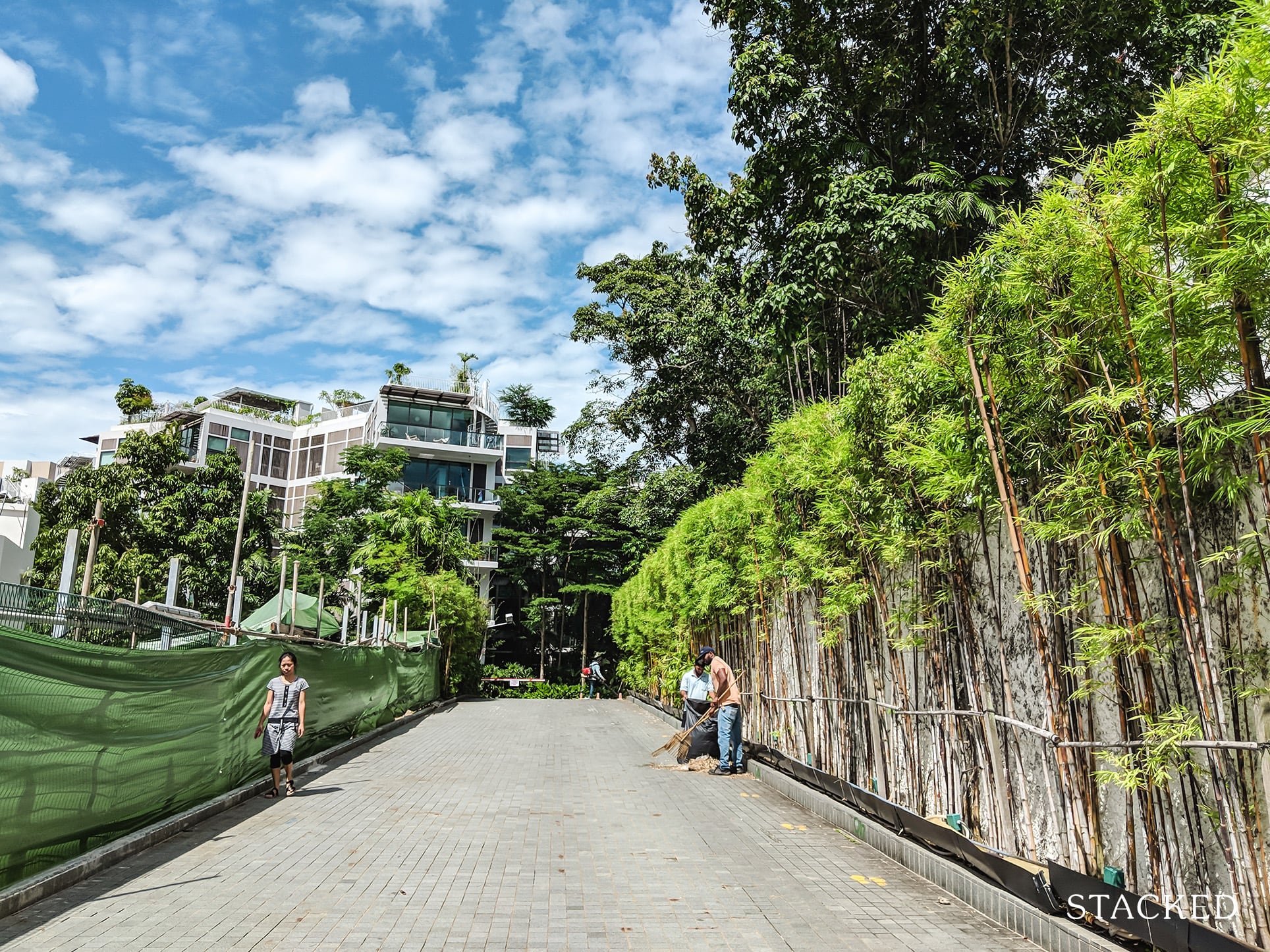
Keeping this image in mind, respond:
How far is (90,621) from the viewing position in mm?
6285

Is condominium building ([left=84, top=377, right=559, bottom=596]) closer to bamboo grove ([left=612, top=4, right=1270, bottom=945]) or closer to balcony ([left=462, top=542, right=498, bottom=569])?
balcony ([left=462, top=542, right=498, bottom=569])

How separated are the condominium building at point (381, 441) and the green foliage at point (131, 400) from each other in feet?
2.09

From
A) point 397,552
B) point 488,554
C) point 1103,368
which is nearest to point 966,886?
point 1103,368

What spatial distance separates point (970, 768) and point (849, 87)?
12.1 meters

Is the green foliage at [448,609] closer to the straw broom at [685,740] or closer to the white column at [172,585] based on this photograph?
the straw broom at [685,740]

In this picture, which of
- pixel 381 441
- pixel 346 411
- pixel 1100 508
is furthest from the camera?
pixel 346 411

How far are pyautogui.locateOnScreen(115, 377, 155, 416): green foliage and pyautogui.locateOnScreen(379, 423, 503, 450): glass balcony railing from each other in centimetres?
1578

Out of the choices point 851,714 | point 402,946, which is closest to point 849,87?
point 851,714

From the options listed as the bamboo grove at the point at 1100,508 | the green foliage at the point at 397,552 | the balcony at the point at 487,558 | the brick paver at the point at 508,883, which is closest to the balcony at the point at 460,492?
the balcony at the point at 487,558

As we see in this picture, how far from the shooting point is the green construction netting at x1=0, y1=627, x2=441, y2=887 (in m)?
5.01

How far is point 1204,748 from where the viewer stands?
12.0 ft

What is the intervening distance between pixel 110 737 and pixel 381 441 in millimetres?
36634

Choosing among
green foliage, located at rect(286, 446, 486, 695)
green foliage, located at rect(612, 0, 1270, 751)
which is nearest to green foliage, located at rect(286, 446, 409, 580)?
green foliage, located at rect(286, 446, 486, 695)

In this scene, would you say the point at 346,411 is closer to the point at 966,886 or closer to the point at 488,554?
the point at 488,554
